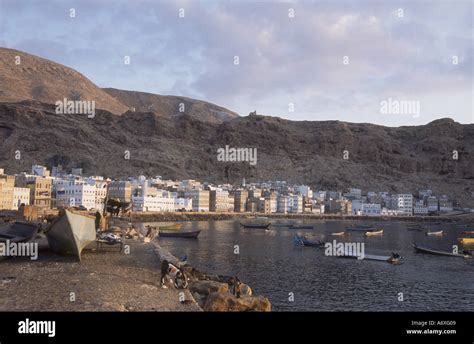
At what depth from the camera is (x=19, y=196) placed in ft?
282

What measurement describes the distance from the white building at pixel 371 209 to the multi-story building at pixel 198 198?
58123mm

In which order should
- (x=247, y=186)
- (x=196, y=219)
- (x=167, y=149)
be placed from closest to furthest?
(x=196, y=219)
(x=247, y=186)
(x=167, y=149)

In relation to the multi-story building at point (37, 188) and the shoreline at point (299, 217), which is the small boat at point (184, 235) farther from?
the shoreline at point (299, 217)

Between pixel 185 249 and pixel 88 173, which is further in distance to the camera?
pixel 88 173

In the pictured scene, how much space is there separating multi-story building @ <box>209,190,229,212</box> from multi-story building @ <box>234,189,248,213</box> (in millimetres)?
5274

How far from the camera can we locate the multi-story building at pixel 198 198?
454 feet

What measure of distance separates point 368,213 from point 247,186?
4415 cm

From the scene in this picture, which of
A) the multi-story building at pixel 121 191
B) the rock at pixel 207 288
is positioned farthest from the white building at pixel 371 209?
the rock at pixel 207 288

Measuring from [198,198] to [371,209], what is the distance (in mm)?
64316

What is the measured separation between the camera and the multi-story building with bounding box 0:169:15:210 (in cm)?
7925

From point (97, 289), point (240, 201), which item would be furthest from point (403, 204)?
point (97, 289)
